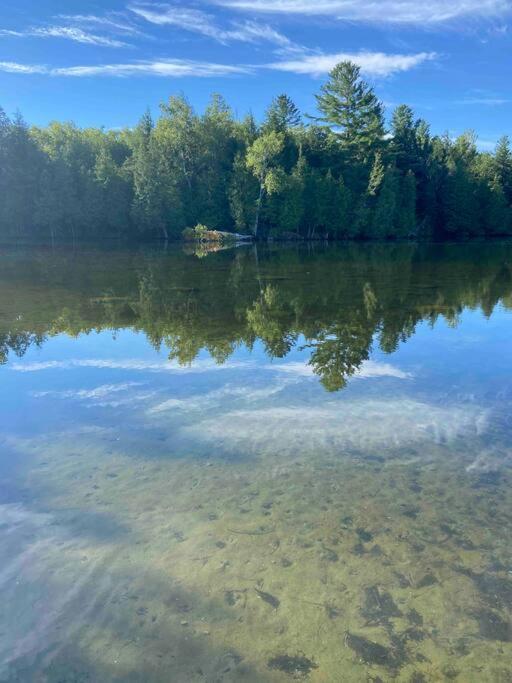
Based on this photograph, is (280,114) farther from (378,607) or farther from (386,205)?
(378,607)

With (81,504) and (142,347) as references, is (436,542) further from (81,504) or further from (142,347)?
(142,347)

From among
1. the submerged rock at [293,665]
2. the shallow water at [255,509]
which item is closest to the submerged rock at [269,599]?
the shallow water at [255,509]

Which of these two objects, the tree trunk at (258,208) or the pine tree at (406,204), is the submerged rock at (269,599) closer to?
the tree trunk at (258,208)

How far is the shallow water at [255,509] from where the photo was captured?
3541mm

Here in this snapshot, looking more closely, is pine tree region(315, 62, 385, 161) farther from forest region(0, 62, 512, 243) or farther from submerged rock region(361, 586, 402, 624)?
submerged rock region(361, 586, 402, 624)

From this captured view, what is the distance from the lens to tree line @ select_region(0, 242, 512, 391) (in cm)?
1184

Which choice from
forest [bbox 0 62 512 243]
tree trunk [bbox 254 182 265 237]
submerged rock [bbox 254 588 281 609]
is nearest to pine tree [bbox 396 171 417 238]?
forest [bbox 0 62 512 243]

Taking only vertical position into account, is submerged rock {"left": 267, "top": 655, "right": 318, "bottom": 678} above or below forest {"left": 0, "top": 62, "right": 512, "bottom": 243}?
below

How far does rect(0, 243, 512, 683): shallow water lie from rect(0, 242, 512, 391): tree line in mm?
257

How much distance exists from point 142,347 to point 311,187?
2127 inches

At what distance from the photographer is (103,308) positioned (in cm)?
1644

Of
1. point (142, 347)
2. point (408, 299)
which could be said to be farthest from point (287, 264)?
point (142, 347)

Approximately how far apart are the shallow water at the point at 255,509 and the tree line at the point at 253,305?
257 mm

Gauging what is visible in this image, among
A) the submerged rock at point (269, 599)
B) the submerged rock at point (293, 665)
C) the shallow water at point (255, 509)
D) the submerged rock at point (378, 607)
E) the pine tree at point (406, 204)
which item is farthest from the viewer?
the pine tree at point (406, 204)
